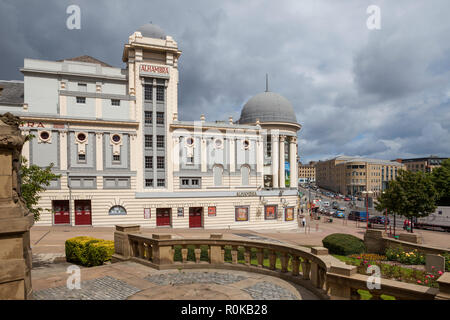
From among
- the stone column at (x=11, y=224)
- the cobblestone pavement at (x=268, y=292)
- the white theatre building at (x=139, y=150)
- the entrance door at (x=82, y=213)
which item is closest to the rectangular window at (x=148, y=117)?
the white theatre building at (x=139, y=150)

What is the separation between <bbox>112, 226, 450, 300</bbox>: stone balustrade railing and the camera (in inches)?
261

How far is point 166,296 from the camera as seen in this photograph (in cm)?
877

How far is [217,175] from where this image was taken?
132ft

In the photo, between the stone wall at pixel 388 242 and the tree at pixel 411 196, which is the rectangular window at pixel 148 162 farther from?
the tree at pixel 411 196

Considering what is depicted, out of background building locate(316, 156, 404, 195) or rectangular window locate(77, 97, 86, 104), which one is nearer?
rectangular window locate(77, 97, 86, 104)

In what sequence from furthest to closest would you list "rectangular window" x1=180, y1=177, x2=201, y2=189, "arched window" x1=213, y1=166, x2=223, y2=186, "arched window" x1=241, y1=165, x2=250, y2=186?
"arched window" x1=241, y1=165, x2=250, y2=186 → "arched window" x1=213, y1=166, x2=223, y2=186 → "rectangular window" x1=180, y1=177, x2=201, y2=189

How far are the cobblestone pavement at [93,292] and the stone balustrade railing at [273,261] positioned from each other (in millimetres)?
2053

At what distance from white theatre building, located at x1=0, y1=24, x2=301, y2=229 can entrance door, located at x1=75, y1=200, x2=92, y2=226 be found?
4.3 inches

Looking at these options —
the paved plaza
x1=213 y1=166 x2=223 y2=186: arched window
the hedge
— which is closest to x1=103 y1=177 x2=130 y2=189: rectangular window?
x1=213 y1=166 x2=223 y2=186: arched window

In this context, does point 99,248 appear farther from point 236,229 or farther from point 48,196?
point 236,229

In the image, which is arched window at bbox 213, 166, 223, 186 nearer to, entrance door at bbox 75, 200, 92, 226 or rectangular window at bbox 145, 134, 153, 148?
rectangular window at bbox 145, 134, 153, 148

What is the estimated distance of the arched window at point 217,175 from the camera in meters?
40.2

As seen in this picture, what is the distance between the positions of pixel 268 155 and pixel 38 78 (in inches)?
1306
